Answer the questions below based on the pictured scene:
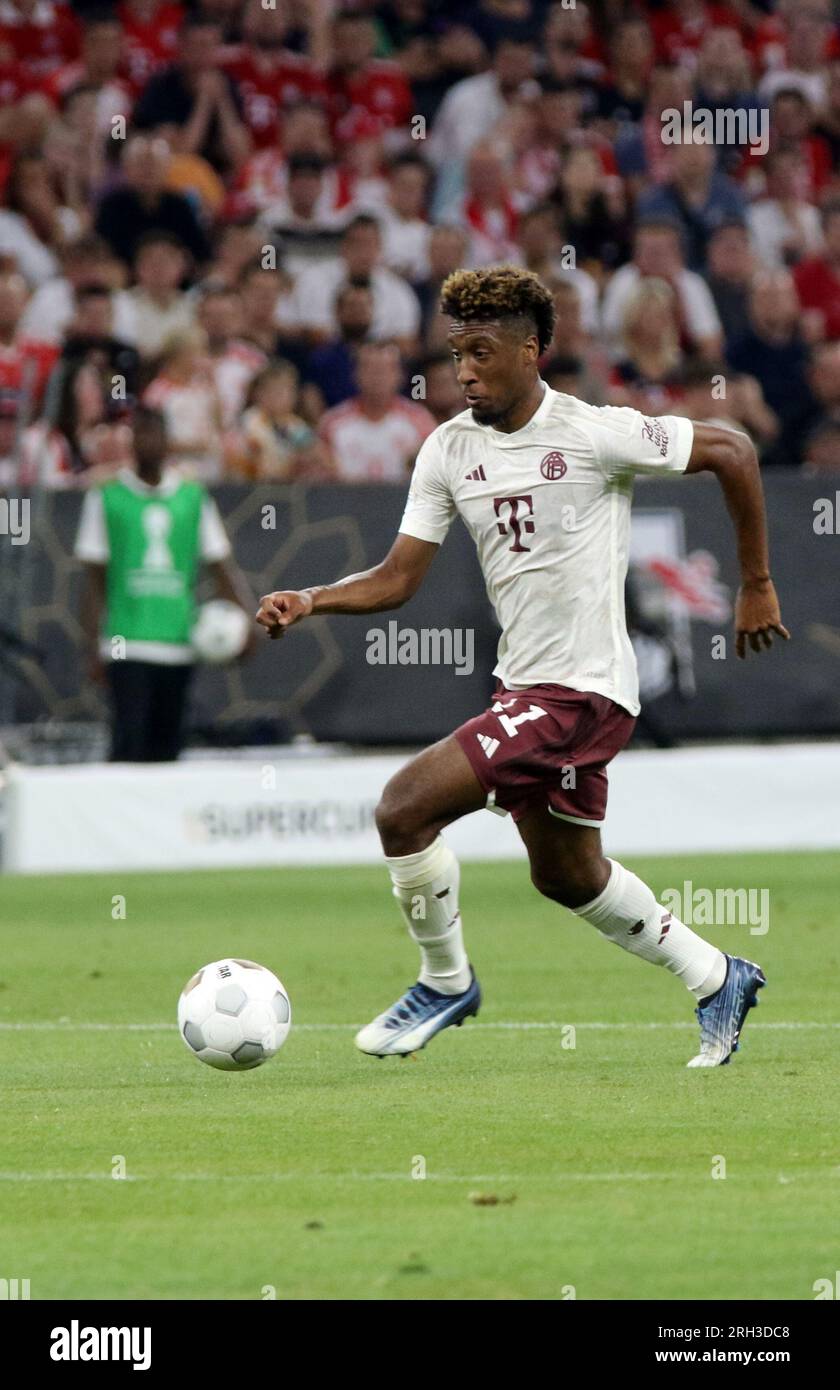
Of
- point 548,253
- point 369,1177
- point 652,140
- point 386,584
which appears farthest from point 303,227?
point 369,1177

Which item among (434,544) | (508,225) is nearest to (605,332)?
(508,225)

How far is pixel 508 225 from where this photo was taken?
18.5 meters

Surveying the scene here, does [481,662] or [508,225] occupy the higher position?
[508,225]

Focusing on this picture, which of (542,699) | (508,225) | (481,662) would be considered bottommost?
(542,699)

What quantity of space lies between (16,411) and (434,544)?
8490mm

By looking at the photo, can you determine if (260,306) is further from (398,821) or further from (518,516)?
(398,821)

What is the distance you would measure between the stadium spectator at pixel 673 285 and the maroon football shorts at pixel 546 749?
1058 cm

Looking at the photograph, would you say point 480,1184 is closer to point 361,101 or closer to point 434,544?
point 434,544

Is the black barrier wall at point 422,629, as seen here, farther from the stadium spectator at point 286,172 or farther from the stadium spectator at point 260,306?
the stadium spectator at point 286,172

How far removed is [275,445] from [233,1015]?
377 inches

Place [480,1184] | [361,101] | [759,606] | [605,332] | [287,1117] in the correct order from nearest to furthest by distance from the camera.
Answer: [480,1184] → [287,1117] → [759,606] → [605,332] → [361,101]

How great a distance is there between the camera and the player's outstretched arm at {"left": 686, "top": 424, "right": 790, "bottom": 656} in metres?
7.26

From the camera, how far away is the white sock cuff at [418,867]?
7457 millimetres

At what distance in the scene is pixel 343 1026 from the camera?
8.73 metres
